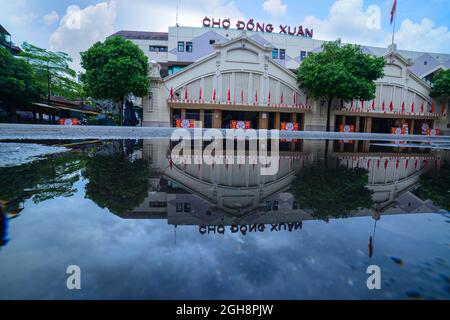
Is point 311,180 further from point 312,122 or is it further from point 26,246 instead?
point 312,122

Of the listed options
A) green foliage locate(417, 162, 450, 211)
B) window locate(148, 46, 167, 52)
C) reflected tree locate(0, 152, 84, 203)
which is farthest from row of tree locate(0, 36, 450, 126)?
green foliage locate(417, 162, 450, 211)

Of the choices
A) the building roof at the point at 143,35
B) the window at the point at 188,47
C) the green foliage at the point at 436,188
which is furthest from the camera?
the building roof at the point at 143,35

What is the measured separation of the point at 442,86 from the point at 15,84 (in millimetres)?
48673

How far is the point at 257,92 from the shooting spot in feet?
99.7

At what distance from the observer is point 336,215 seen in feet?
8.04

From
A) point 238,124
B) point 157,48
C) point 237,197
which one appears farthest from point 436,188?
point 157,48

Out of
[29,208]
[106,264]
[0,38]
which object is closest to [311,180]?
[106,264]

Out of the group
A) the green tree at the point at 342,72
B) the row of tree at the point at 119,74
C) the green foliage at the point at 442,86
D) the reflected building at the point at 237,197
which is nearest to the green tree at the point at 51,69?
the row of tree at the point at 119,74

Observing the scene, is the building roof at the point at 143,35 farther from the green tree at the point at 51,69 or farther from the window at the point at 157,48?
the green tree at the point at 51,69

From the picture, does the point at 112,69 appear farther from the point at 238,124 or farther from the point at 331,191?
the point at 331,191

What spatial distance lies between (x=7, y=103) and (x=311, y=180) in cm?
3365

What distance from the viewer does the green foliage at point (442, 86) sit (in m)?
34.2

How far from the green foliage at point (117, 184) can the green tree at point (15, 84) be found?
26.4 meters

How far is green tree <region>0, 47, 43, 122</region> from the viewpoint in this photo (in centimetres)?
2414
